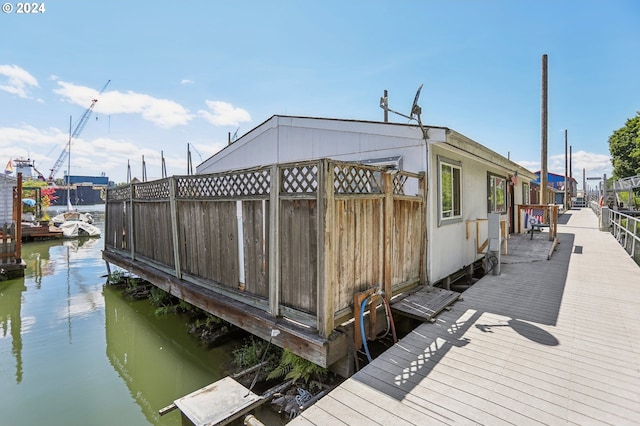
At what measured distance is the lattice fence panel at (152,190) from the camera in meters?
6.13

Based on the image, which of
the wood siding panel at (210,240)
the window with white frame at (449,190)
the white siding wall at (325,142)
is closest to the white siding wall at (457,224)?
the window with white frame at (449,190)

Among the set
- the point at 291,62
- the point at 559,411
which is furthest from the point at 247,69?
the point at 559,411

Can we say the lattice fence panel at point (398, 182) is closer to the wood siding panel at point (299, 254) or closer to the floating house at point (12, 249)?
the wood siding panel at point (299, 254)

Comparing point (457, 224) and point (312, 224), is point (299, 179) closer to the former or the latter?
point (312, 224)

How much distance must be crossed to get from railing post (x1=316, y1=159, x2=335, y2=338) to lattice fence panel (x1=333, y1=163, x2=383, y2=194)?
0.21m

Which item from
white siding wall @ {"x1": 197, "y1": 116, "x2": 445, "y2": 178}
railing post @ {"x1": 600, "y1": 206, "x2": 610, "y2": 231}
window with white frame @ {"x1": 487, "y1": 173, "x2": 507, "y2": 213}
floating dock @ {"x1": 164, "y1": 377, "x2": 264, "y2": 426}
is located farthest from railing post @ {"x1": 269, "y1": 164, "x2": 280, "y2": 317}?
railing post @ {"x1": 600, "y1": 206, "x2": 610, "y2": 231}

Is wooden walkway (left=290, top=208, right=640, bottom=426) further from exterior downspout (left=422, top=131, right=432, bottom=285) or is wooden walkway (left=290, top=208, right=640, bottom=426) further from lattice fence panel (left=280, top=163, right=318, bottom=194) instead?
lattice fence panel (left=280, top=163, right=318, bottom=194)

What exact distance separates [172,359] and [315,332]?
3.02 m

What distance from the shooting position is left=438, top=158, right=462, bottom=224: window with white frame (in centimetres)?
559

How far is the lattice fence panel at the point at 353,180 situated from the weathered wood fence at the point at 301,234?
13 mm

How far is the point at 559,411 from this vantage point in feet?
7.41

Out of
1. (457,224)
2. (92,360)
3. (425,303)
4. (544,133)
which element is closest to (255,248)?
(425,303)

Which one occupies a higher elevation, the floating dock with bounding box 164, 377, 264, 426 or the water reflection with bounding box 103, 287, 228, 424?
the floating dock with bounding box 164, 377, 264, 426

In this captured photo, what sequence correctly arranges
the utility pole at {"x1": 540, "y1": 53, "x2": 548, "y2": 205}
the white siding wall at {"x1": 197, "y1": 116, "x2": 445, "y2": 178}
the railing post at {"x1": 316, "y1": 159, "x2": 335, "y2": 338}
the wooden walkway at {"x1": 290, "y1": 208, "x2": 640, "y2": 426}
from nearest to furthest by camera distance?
the wooden walkway at {"x1": 290, "y1": 208, "x2": 640, "y2": 426}, the railing post at {"x1": 316, "y1": 159, "x2": 335, "y2": 338}, the white siding wall at {"x1": 197, "y1": 116, "x2": 445, "y2": 178}, the utility pole at {"x1": 540, "y1": 53, "x2": 548, "y2": 205}
